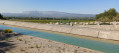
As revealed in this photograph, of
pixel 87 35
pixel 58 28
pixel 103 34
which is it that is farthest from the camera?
pixel 58 28

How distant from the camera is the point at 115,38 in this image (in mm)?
22750

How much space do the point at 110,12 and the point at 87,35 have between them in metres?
68.6

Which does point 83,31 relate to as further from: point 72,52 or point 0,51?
point 0,51

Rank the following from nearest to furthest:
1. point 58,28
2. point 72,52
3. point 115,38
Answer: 1. point 72,52
2. point 115,38
3. point 58,28

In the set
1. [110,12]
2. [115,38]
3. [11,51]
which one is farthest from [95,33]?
[110,12]

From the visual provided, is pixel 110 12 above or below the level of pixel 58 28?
above

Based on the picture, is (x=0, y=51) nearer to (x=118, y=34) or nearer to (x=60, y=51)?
(x=60, y=51)

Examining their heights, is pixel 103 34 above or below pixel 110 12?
below

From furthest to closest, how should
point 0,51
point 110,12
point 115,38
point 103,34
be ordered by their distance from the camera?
1. point 110,12
2. point 103,34
3. point 115,38
4. point 0,51

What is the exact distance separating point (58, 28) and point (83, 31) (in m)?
7.88

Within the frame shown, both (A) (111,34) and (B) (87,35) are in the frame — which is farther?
(B) (87,35)

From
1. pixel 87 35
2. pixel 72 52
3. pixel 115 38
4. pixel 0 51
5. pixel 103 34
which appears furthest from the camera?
pixel 87 35

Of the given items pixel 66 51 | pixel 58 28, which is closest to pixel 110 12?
pixel 58 28

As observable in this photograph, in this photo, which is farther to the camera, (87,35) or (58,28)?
(58,28)
